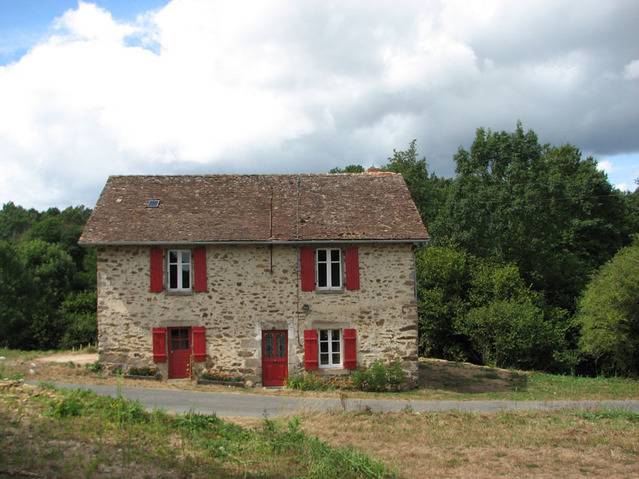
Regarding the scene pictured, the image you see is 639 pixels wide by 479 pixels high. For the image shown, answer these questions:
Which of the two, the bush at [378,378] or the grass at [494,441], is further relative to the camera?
the bush at [378,378]

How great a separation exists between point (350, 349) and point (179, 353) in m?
5.53

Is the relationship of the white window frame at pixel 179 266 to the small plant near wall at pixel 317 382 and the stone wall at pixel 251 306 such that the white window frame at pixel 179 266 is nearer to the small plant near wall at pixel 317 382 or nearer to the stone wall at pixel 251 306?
the stone wall at pixel 251 306

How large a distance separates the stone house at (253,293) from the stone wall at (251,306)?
1.3 inches

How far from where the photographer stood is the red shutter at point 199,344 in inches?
754

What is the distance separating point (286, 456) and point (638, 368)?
21801 mm

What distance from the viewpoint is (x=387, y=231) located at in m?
19.8

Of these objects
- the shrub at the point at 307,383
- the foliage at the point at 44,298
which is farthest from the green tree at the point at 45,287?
the shrub at the point at 307,383

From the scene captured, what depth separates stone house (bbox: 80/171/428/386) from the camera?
19.2 m

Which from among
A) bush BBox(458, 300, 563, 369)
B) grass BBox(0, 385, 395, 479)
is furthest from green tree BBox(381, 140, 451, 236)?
grass BBox(0, 385, 395, 479)

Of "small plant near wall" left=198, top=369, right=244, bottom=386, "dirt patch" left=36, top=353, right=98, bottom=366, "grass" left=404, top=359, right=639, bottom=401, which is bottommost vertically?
"grass" left=404, top=359, right=639, bottom=401

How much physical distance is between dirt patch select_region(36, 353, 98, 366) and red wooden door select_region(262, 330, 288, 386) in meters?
6.14

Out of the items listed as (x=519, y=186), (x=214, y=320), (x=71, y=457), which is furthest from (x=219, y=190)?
(x=519, y=186)

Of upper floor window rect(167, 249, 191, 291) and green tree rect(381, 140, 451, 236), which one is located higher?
green tree rect(381, 140, 451, 236)

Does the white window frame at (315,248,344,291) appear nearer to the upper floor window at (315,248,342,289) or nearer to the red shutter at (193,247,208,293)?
the upper floor window at (315,248,342,289)
